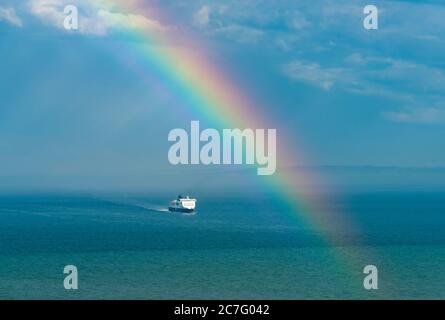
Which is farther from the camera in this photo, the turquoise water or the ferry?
the ferry

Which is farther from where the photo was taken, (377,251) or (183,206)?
(183,206)

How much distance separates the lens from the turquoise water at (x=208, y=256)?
4734 cm

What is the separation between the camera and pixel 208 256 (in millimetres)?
63938

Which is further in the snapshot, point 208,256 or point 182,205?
point 182,205

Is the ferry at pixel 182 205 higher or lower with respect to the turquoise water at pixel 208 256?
higher

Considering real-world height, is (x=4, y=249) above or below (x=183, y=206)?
below

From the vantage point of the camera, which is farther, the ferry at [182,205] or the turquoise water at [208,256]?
the ferry at [182,205]

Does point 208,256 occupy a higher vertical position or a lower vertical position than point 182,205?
lower

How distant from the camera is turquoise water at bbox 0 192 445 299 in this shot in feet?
155

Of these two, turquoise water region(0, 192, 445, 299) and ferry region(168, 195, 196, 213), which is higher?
ferry region(168, 195, 196, 213)
